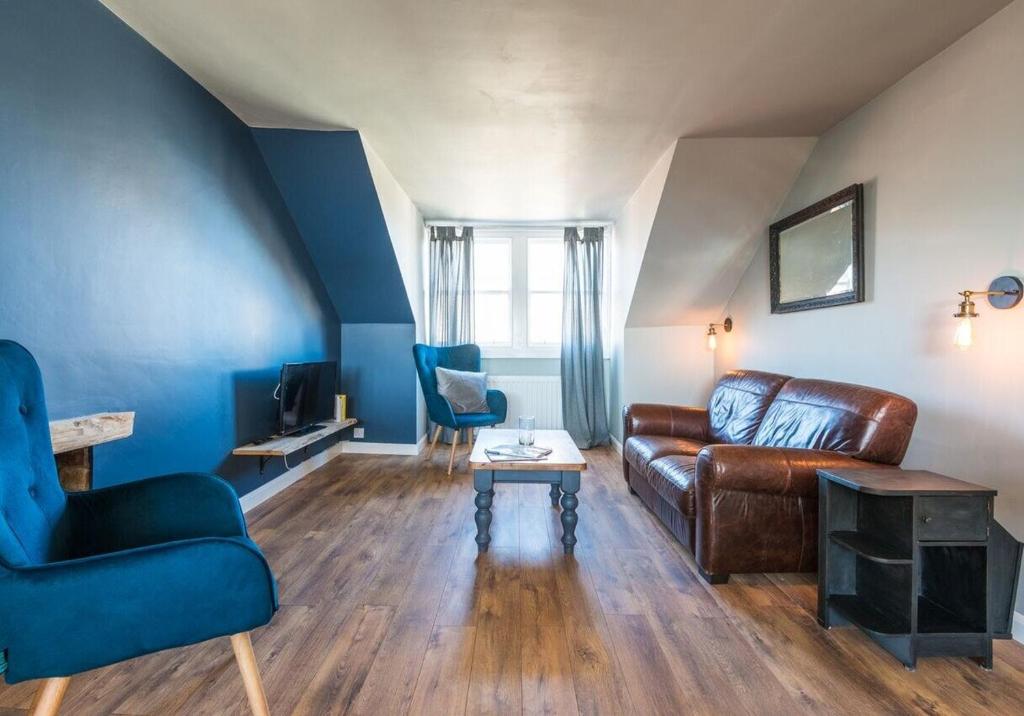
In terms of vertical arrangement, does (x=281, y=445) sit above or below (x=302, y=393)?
below

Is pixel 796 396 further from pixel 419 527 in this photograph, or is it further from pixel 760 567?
pixel 419 527

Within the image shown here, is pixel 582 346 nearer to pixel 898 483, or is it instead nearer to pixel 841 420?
pixel 841 420

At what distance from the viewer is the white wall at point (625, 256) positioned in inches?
132

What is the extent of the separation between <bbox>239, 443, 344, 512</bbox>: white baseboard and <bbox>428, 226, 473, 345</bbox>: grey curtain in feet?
4.98

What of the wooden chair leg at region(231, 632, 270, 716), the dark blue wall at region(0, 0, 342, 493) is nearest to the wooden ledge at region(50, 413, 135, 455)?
the dark blue wall at region(0, 0, 342, 493)

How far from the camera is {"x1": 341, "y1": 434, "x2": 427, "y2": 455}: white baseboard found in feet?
14.3

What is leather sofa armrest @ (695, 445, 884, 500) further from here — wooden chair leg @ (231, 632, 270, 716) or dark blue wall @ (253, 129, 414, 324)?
dark blue wall @ (253, 129, 414, 324)

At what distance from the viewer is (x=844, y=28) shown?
1.87 meters

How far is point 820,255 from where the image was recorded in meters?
2.77

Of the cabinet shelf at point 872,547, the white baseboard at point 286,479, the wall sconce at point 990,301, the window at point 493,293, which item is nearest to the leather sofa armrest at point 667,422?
the cabinet shelf at point 872,547

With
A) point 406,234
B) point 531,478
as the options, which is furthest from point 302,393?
point 531,478

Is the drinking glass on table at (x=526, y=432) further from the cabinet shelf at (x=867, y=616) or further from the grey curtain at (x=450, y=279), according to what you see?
the grey curtain at (x=450, y=279)

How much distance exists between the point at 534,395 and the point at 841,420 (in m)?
2.99

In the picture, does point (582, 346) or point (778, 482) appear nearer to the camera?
point (778, 482)
